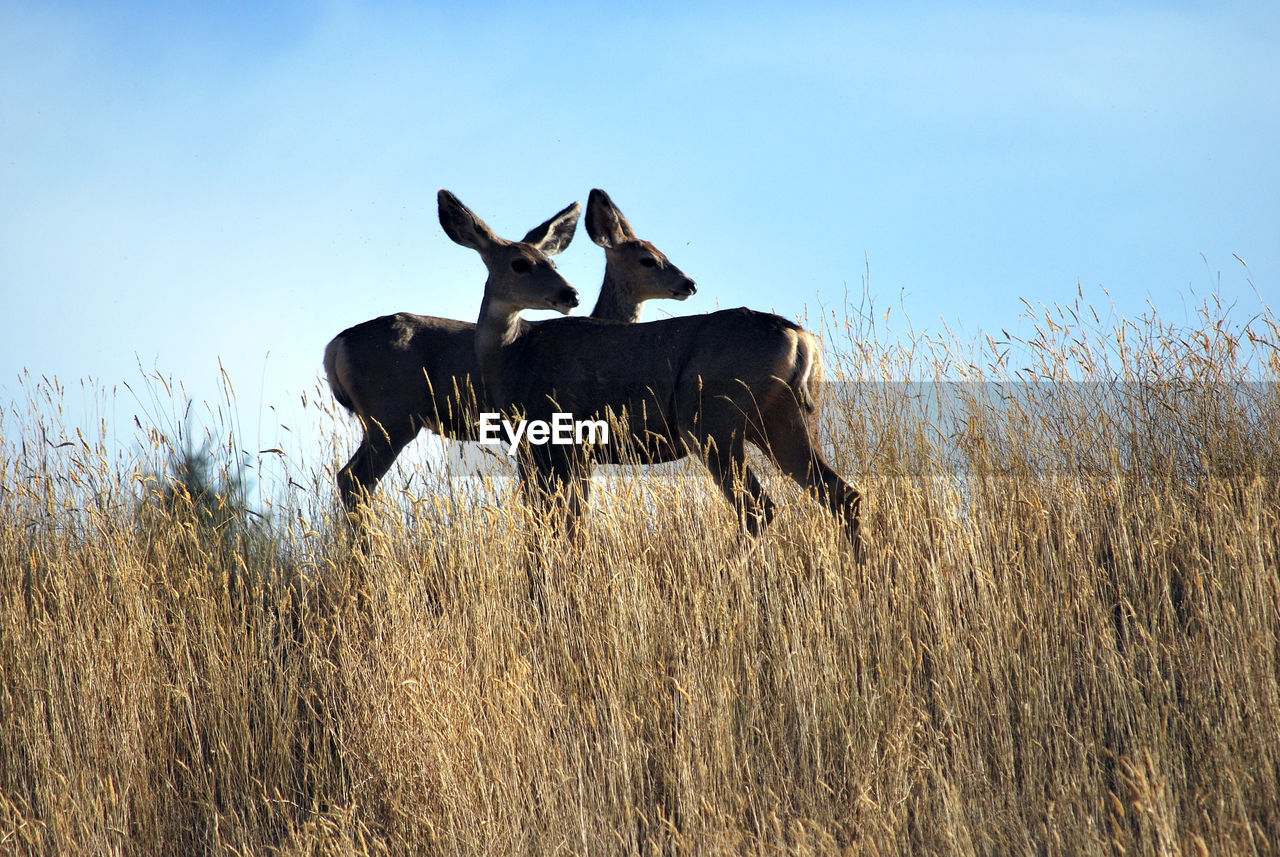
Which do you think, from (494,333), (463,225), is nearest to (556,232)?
(463,225)

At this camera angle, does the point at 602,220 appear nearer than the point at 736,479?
No

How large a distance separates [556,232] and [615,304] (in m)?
0.78

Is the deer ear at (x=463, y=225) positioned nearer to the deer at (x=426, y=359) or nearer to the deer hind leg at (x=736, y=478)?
the deer at (x=426, y=359)

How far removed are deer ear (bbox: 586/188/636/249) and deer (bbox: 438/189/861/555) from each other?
37.7 inches

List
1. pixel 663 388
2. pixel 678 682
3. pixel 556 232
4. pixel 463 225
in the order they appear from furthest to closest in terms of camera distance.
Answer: pixel 556 232 → pixel 463 225 → pixel 663 388 → pixel 678 682

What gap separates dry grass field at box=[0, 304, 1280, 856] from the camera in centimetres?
351

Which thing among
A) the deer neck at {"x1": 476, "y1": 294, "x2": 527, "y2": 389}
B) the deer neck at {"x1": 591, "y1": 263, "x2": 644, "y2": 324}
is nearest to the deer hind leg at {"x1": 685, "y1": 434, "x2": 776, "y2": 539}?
the deer neck at {"x1": 476, "y1": 294, "x2": 527, "y2": 389}

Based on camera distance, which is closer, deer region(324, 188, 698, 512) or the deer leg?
the deer leg

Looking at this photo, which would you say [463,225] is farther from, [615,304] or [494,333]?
[615,304]

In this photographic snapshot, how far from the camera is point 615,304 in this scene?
779 centimetres

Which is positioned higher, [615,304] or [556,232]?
[556,232]

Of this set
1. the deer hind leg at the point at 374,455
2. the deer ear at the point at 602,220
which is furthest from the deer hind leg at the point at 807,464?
the deer hind leg at the point at 374,455

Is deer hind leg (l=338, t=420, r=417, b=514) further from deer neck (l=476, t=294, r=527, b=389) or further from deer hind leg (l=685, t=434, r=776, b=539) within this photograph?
deer hind leg (l=685, t=434, r=776, b=539)

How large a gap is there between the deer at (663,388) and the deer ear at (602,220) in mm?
959
